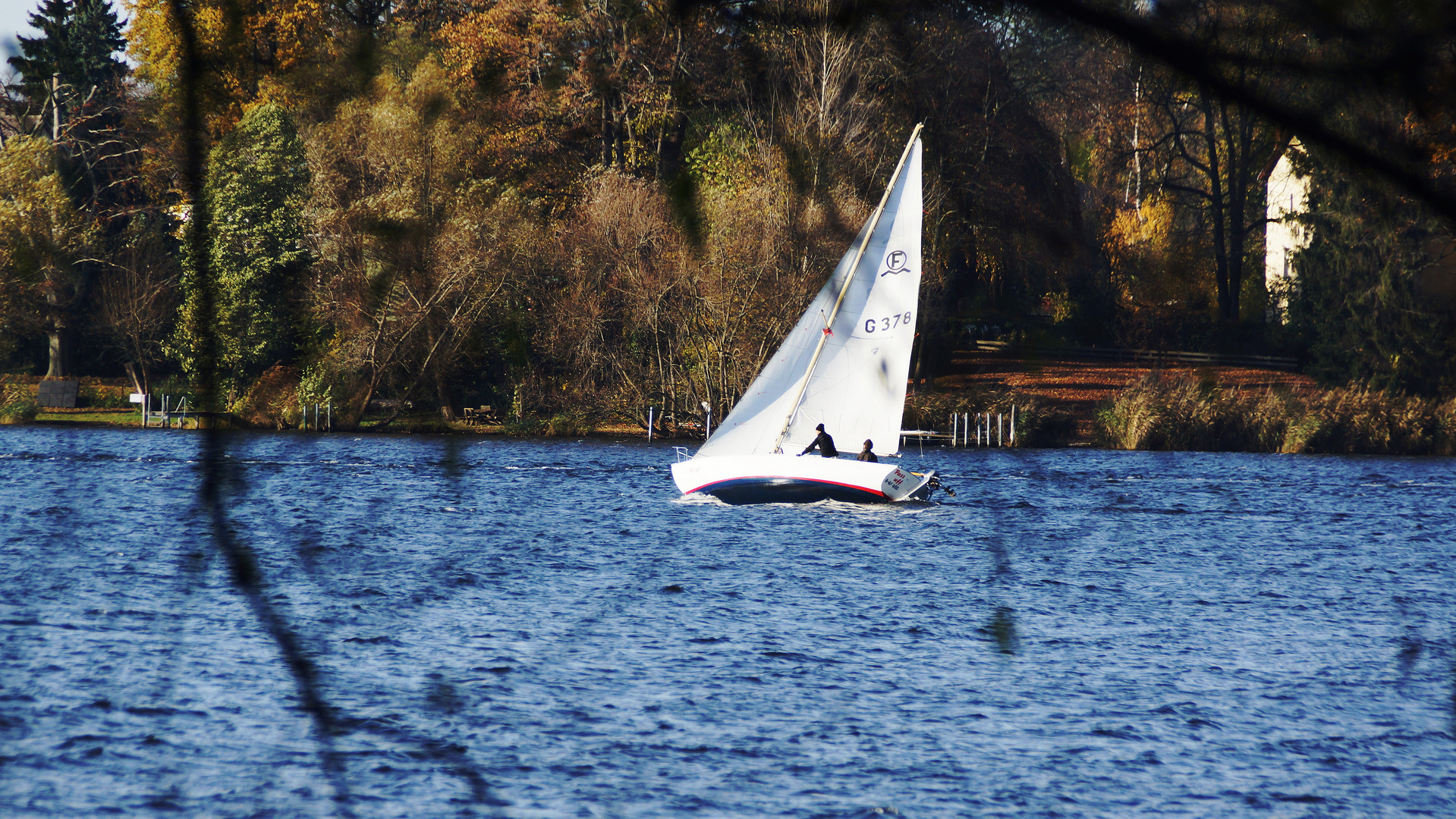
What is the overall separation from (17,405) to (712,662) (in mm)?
52030

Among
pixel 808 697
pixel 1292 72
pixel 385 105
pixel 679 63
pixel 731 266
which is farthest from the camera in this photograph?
pixel 731 266

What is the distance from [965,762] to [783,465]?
18257mm

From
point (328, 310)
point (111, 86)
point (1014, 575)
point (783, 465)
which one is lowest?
point (1014, 575)

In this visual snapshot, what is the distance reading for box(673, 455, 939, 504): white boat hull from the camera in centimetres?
3069

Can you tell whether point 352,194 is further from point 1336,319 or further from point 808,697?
point 1336,319

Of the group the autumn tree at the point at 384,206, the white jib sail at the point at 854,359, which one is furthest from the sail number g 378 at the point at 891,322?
the autumn tree at the point at 384,206

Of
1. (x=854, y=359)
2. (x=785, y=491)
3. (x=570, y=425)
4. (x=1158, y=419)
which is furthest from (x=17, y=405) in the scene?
(x=1158, y=419)

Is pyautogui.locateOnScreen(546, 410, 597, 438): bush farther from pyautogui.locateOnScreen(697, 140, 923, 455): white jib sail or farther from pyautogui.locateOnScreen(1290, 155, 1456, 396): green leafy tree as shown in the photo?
pyautogui.locateOnScreen(1290, 155, 1456, 396): green leafy tree

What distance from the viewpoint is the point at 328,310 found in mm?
4035

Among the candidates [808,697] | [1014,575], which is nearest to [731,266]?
[1014,575]

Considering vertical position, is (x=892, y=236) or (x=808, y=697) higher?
(x=892, y=236)

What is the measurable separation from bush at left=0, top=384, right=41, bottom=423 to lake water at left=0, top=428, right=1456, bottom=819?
26.9 metres

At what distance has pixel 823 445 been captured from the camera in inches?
1227

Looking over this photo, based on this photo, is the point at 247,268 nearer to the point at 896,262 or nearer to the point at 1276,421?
the point at 896,262
